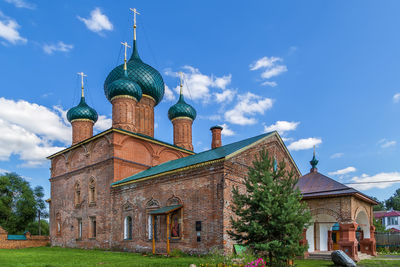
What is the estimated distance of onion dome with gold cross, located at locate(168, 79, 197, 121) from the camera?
73.4 ft

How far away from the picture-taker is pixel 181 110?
22312mm

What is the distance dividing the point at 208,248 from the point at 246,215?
10.5 ft

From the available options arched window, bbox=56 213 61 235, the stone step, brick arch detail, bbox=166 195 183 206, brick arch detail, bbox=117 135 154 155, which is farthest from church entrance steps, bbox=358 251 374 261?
arched window, bbox=56 213 61 235

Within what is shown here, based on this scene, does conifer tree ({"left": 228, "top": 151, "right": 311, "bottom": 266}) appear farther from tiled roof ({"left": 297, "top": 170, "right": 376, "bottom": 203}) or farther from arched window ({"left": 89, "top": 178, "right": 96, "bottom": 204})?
arched window ({"left": 89, "top": 178, "right": 96, "bottom": 204})

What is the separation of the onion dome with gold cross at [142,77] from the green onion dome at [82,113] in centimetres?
175

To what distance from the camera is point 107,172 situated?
687 inches

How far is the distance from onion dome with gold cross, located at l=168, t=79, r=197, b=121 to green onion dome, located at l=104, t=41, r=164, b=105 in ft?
3.62

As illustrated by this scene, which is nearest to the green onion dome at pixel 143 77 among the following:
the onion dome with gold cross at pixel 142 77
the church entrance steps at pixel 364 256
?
the onion dome with gold cross at pixel 142 77

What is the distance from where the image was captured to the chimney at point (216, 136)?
683 inches

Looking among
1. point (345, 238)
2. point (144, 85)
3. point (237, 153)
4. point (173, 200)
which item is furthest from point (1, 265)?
point (144, 85)

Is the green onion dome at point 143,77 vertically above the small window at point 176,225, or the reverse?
the green onion dome at point 143,77

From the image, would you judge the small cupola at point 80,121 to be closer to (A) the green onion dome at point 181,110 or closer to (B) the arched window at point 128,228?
(A) the green onion dome at point 181,110

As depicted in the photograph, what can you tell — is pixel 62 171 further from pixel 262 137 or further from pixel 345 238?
pixel 345 238

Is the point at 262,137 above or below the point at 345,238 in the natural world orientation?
above
